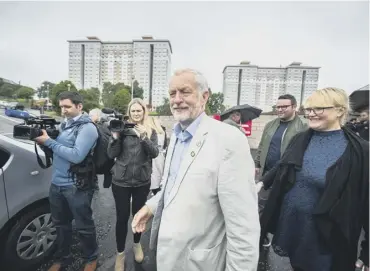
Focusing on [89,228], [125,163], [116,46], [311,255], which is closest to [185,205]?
[311,255]

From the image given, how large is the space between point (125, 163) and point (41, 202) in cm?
109

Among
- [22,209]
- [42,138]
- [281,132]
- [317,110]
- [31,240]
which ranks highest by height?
[317,110]

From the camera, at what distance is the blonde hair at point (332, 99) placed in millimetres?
1517

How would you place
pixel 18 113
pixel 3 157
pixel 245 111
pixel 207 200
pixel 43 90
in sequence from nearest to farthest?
pixel 207 200 < pixel 3 157 < pixel 18 113 < pixel 245 111 < pixel 43 90

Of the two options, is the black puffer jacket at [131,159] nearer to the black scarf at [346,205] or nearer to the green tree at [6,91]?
the black scarf at [346,205]

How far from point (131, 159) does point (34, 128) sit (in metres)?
0.97

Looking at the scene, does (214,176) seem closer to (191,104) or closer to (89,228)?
(191,104)

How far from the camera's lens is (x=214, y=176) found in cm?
108

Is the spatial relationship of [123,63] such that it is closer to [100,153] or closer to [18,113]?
[18,113]

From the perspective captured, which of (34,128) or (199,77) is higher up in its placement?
(199,77)

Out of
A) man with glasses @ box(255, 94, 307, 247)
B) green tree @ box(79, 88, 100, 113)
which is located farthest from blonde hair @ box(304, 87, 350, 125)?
green tree @ box(79, 88, 100, 113)

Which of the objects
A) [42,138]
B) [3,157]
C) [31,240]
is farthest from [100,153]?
[31,240]

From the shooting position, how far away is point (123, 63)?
9962 centimetres

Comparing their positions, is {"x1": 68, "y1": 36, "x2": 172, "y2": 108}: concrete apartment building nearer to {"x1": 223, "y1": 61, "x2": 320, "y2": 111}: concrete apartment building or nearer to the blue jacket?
{"x1": 223, "y1": 61, "x2": 320, "y2": 111}: concrete apartment building
